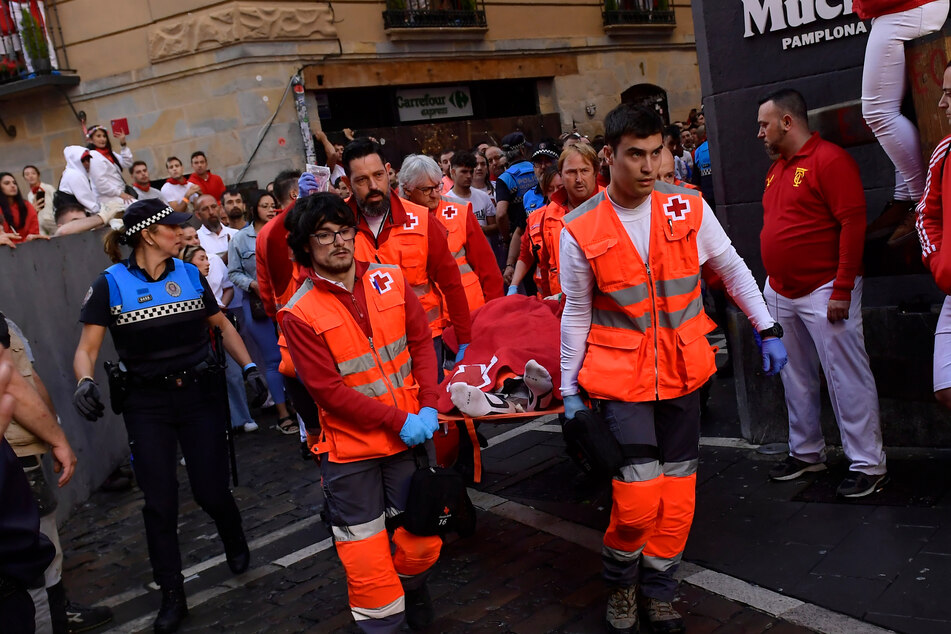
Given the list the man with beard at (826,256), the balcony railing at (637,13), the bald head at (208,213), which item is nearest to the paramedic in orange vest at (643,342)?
the man with beard at (826,256)

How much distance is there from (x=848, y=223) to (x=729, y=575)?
1981mm

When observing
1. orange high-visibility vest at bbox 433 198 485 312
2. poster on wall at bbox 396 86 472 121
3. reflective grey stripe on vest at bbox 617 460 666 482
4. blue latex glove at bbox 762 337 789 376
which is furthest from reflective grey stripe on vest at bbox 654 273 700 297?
poster on wall at bbox 396 86 472 121

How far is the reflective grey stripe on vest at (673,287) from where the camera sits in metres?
3.93

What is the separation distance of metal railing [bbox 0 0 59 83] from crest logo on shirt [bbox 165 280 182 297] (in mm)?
14770

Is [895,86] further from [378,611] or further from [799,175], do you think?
[378,611]

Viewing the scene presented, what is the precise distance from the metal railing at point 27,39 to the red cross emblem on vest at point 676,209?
661 inches

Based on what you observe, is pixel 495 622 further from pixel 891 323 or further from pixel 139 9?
pixel 139 9

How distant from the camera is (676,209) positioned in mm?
3977

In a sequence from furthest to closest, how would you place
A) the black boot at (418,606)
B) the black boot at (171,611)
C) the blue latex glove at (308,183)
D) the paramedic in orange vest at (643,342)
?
the blue latex glove at (308,183) < the black boot at (171,611) < the black boot at (418,606) < the paramedic in orange vest at (643,342)

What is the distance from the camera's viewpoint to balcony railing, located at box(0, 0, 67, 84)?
1747 centimetres

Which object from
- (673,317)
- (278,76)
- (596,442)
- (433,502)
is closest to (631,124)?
(673,317)

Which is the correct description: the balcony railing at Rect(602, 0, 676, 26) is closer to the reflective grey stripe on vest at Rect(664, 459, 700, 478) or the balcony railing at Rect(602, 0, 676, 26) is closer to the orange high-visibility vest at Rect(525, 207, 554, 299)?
the orange high-visibility vest at Rect(525, 207, 554, 299)

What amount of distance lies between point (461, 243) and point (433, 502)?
278cm

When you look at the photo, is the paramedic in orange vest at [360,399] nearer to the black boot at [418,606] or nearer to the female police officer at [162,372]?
the black boot at [418,606]
